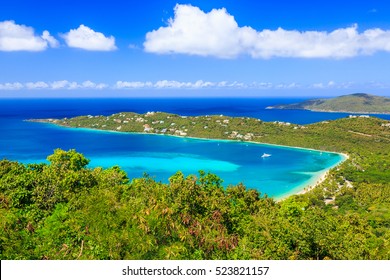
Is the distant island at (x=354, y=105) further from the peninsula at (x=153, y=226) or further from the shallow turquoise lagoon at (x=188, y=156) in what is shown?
the peninsula at (x=153, y=226)

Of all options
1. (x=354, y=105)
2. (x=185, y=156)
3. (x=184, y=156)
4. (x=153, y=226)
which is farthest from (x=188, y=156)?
(x=354, y=105)

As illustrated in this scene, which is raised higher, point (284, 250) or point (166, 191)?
point (166, 191)

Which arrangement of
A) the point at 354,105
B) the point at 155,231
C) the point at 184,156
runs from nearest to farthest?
the point at 155,231 → the point at 184,156 → the point at 354,105

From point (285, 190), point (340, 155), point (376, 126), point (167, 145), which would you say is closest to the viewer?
point (285, 190)

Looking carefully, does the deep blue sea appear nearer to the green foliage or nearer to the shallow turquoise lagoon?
→ the shallow turquoise lagoon

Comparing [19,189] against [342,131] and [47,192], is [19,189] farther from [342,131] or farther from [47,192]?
[342,131]

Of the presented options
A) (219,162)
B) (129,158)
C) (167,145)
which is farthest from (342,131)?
(129,158)

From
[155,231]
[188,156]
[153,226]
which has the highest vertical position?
[153,226]

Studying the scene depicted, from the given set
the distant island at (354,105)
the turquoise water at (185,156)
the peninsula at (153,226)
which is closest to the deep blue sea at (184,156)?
the turquoise water at (185,156)

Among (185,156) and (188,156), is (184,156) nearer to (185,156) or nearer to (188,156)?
(185,156)
